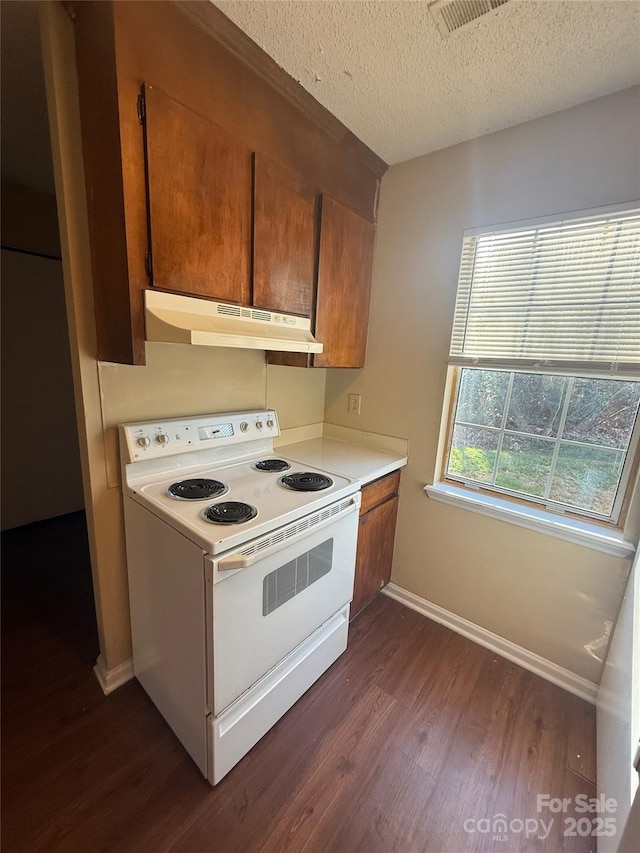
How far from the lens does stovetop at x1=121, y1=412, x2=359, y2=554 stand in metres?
1.13

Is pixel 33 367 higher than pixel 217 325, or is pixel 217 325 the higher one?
pixel 217 325

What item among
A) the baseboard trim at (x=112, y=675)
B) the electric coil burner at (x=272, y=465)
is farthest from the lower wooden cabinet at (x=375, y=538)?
the baseboard trim at (x=112, y=675)

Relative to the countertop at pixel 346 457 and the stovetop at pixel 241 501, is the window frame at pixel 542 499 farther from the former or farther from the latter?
the stovetop at pixel 241 501

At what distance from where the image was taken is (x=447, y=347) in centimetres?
184

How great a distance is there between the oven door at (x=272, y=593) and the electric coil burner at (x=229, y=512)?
0.10 m

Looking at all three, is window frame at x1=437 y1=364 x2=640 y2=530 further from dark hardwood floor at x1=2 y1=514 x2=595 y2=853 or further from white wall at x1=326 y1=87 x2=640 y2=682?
dark hardwood floor at x1=2 y1=514 x2=595 y2=853

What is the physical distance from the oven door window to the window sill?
0.64 m

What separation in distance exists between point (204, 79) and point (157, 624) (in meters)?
1.98

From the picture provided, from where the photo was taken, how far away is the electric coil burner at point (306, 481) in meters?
1.46

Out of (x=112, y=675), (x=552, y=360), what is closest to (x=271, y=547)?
(x=112, y=675)

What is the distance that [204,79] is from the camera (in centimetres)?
115

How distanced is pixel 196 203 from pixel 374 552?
1.87 m

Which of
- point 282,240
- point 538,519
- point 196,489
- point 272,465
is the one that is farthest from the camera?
point 272,465
